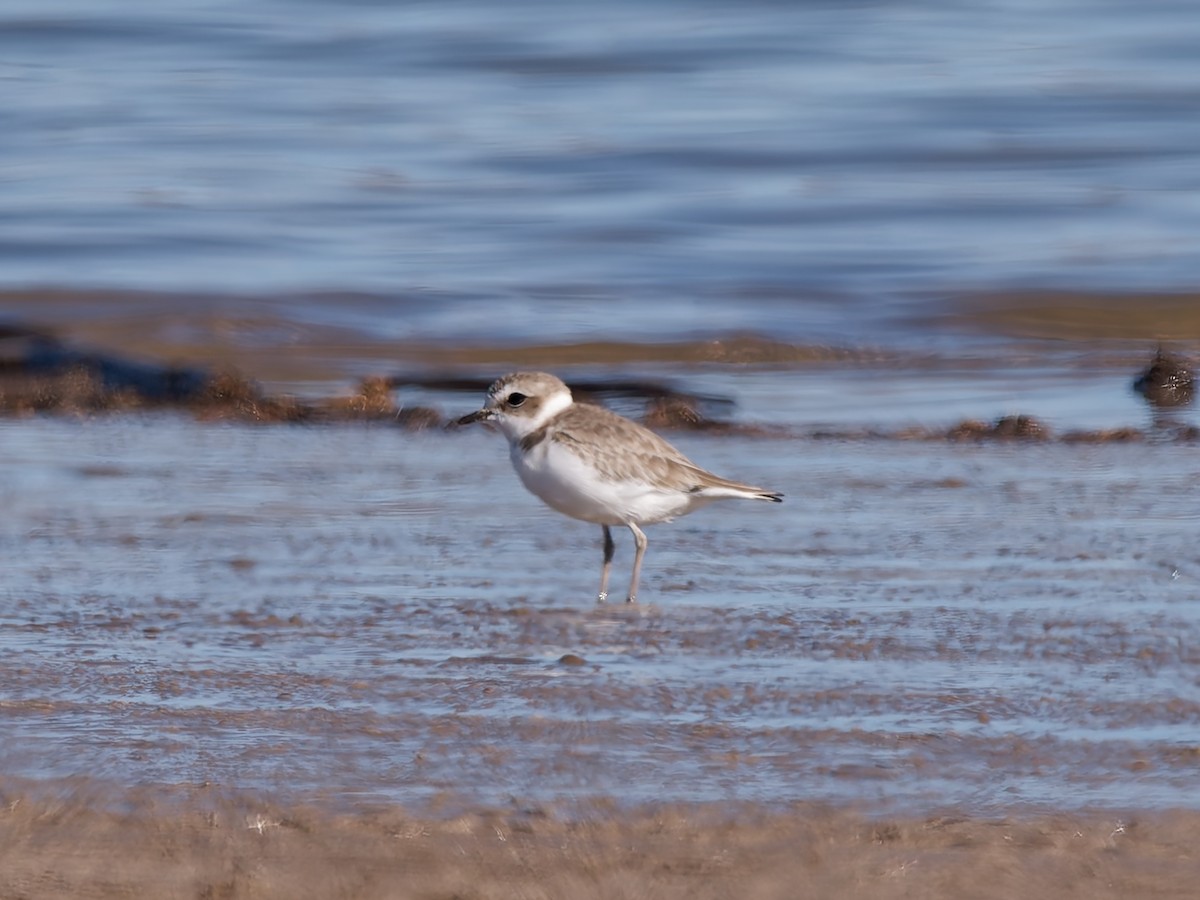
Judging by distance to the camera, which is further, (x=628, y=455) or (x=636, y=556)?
(x=628, y=455)

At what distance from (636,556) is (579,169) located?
30.8 feet

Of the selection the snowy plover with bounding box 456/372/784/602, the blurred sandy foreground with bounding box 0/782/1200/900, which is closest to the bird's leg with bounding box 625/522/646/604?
the snowy plover with bounding box 456/372/784/602

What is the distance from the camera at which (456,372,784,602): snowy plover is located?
18.0 ft

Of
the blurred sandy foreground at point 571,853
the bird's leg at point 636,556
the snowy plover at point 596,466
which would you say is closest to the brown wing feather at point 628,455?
the snowy plover at point 596,466

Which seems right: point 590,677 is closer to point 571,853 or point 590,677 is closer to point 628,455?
point 571,853

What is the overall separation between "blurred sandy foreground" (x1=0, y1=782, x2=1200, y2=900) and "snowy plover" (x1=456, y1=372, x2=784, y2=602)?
A: 221 cm

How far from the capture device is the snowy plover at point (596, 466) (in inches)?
216

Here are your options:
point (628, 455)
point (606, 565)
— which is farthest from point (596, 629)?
point (628, 455)

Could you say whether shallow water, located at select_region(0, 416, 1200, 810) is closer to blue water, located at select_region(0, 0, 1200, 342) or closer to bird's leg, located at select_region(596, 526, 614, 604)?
bird's leg, located at select_region(596, 526, 614, 604)

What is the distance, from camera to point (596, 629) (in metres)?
4.69

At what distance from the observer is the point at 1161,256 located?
487 inches

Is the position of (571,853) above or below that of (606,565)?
above

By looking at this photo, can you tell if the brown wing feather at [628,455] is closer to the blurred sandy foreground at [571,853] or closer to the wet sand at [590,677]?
the wet sand at [590,677]

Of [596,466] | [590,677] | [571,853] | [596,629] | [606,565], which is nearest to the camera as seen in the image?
[571,853]
